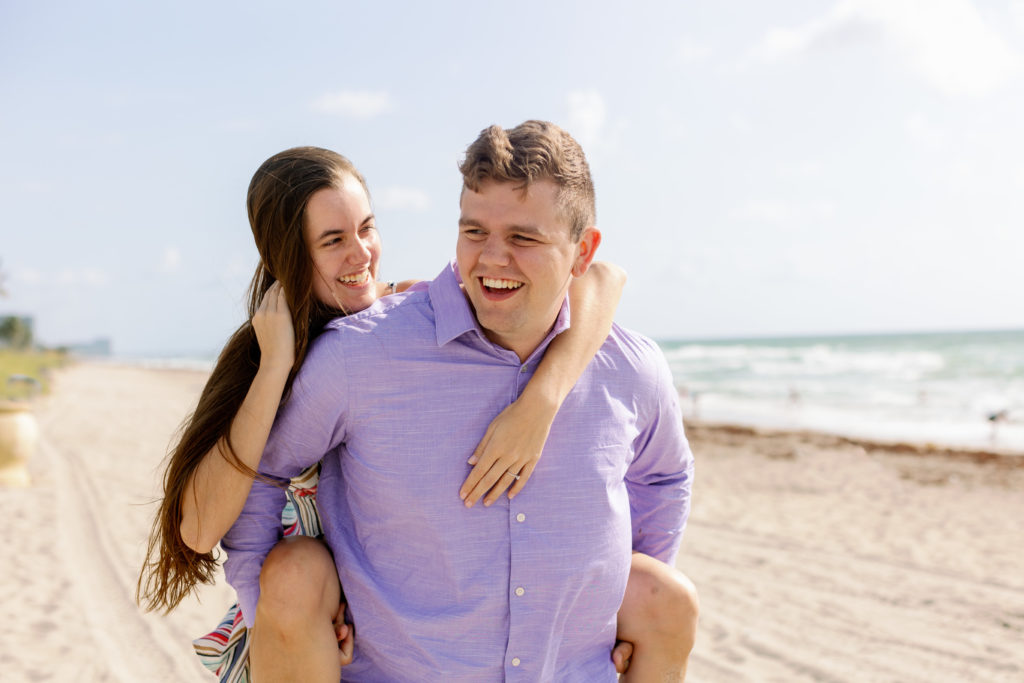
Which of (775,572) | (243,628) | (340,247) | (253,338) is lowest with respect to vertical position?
(775,572)

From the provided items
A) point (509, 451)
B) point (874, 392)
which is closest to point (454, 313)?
point (509, 451)

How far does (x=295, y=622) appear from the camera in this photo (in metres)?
2.10

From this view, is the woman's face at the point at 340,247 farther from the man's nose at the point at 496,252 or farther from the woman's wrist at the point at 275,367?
the man's nose at the point at 496,252

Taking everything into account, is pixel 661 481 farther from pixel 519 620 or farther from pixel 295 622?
pixel 295 622

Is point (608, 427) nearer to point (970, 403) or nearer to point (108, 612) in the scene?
point (108, 612)

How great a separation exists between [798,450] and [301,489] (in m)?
13.2

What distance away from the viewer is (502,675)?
215 cm

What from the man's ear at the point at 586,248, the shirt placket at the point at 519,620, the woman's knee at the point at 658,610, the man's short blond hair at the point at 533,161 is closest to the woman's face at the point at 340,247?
the man's short blond hair at the point at 533,161

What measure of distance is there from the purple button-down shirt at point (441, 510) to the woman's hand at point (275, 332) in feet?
0.25

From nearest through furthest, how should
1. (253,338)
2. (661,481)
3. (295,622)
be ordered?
(295,622) → (253,338) → (661,481)

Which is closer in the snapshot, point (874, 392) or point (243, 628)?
point (243, 628)

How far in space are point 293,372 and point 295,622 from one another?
664mm

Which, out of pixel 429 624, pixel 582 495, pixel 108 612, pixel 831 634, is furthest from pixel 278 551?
pixel 831 634

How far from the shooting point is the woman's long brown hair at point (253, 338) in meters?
2.23
